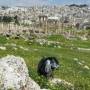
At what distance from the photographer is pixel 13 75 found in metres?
15.9

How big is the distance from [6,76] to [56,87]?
6162mm

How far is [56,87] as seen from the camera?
21.5 metres

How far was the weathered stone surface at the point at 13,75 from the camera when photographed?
611 inches

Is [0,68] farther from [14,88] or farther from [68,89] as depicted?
[68,89]

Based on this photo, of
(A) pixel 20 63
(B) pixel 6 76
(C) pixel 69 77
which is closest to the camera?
(B) pixel 6 76

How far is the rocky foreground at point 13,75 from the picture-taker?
15531mm

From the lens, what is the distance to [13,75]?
15867 millimetres

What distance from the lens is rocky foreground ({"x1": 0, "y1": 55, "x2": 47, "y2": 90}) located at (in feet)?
51.0

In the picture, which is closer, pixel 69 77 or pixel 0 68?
pixel 0 68

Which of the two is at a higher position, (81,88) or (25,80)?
(25,80)

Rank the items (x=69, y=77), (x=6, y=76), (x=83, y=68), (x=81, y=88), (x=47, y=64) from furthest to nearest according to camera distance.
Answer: (x=83, y=68), (x=69, y=77), (x=81, y=88), (x=47, y=64), (x=6, y=76)

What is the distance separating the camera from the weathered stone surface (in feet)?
51.0

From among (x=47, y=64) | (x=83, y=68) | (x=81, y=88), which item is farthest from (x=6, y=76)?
(x=83, y=68)

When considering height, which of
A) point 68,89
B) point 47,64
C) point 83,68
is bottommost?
point 83,68
